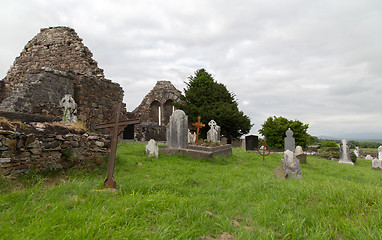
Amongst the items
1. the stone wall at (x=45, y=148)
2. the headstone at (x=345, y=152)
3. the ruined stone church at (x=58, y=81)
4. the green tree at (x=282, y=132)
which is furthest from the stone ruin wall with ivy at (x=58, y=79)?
the green tree at (x=282, y=132)

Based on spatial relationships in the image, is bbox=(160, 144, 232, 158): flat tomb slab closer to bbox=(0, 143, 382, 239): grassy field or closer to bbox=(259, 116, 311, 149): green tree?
bbox=(0, 143, 382, 239): grassy field

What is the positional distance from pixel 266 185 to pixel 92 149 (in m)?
4.30

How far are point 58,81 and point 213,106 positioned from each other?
17.0m

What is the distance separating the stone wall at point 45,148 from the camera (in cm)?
363

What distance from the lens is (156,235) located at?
194 centimetres

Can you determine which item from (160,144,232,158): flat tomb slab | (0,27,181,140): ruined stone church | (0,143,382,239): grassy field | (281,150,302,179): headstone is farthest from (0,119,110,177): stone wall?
(0,27,181,140): ruined stone church

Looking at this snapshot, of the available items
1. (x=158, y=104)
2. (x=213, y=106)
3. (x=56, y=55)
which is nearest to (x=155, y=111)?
(x=158, y=104)

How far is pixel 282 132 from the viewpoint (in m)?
23.0

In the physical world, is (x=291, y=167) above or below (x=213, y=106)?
below

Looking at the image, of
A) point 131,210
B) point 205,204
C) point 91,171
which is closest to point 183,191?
point 205,204

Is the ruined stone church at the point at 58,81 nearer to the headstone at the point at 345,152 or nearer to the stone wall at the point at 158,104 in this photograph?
the stone wall at the point at 158,104

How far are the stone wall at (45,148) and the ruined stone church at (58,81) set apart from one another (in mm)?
5486

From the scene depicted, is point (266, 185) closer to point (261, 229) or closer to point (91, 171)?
point (261, 229)

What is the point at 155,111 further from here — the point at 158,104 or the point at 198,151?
the point at 198,151
